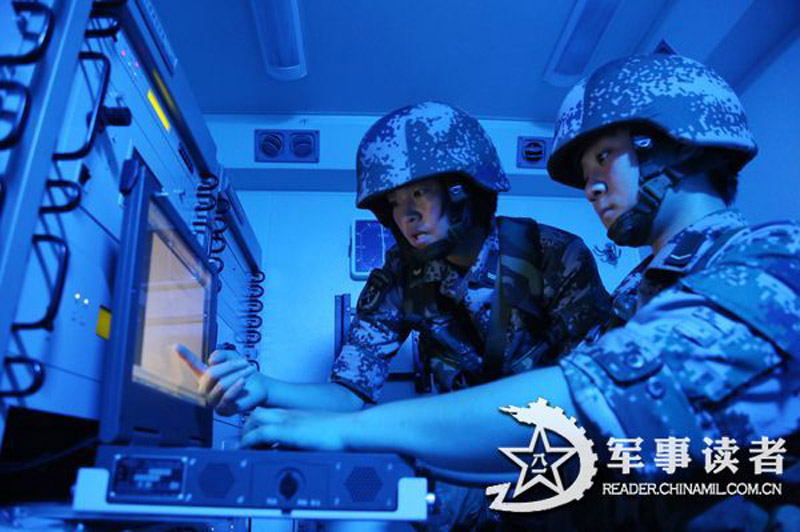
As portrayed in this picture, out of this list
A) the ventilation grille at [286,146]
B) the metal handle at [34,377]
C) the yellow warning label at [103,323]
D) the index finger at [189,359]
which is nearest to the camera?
the metal handle at [34,377]

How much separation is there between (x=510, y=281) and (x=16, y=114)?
121cm

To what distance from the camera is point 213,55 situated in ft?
7.00

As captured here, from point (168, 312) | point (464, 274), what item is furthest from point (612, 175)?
point (168, 312)

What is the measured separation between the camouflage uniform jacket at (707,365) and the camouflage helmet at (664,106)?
13.9 inches

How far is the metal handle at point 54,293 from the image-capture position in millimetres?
689

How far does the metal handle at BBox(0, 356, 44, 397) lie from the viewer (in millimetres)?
662

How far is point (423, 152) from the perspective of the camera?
1.53 meters

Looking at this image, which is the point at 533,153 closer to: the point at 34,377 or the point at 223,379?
the point at 223,379

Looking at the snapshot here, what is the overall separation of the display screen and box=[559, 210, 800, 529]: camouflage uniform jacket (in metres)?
0.60

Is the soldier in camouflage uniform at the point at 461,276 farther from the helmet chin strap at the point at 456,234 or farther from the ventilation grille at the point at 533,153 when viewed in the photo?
the ventilation grille at the point at 533,153

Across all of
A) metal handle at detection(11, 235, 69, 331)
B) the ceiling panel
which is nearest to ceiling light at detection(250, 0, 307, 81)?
the ceiling panel

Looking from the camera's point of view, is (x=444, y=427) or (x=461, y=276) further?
(x=461, y=276)

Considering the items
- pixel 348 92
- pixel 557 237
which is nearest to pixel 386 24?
pixel 348 92

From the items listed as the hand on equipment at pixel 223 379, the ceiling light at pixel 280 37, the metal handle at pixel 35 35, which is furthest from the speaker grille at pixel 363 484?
the ceiling light at pixel 280 37
